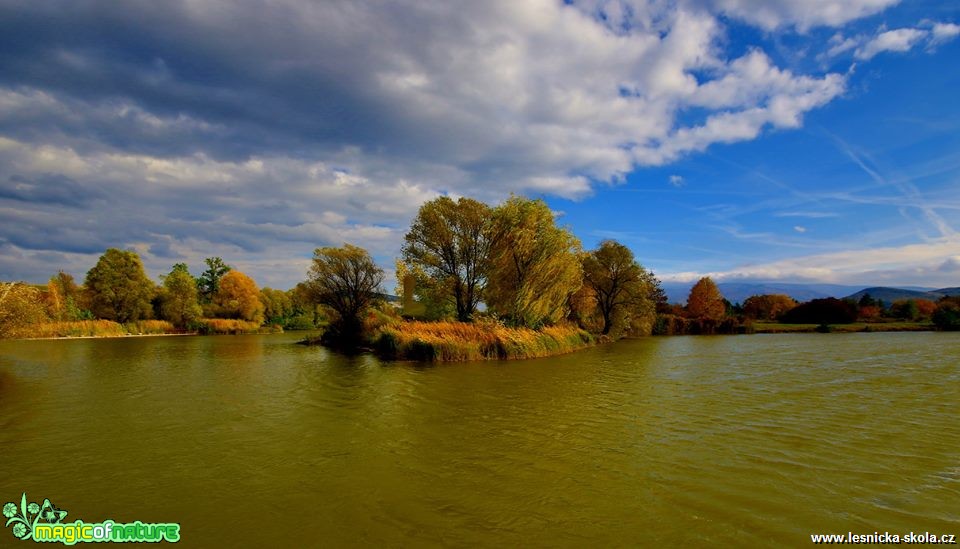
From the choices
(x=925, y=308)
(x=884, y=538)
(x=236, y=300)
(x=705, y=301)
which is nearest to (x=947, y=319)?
(x=925, y=308)

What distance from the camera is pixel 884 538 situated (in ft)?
14.5

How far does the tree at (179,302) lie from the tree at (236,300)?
5841 millimetres

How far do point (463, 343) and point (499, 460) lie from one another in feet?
53.0

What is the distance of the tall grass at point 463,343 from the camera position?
903 inches

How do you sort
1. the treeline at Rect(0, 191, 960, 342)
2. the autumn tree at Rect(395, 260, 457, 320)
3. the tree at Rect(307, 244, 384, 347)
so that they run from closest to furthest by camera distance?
the treeline at Rect(0, 191, 960, 342) < the autumn tree at Rect(395, 260, 457, 320) < the tree at Rect(307, 244, 384, 347)

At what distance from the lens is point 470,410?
1105 centimetres

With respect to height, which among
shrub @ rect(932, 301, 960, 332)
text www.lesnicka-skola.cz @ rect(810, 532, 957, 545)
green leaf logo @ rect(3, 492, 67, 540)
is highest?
shrub @ rect(932, 301, 960, 332)

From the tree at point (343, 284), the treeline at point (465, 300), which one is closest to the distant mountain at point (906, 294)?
the treeline at point (465, 300)

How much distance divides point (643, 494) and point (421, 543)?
3.06 meters

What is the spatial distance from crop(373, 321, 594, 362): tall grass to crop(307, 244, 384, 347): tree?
37.5ft

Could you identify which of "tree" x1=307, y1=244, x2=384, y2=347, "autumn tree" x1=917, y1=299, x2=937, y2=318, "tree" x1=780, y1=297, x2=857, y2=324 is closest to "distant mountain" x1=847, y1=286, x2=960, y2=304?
"autumn tree" x1=917, y1=299, x2=937, y2=318

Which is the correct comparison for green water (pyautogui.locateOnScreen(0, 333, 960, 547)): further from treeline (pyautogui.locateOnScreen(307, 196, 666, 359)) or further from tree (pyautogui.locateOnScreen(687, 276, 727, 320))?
tree (pyautogui.locateOnScreen(687, 276, 727, 320))

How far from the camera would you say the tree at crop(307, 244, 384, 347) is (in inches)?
1494

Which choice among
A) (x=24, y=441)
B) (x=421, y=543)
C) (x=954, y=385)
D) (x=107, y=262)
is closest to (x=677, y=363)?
(x=954, y=385)
